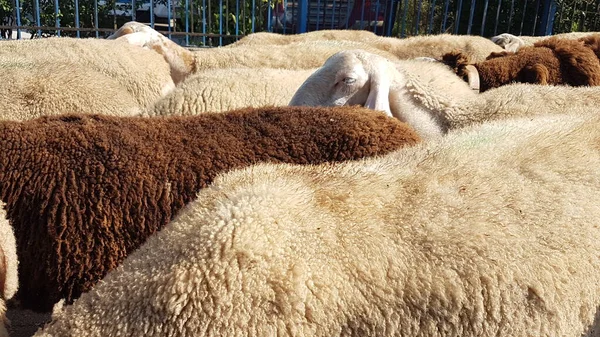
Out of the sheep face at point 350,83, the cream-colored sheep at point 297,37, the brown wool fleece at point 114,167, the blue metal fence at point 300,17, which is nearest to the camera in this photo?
the brown wool fleece at point 114,167

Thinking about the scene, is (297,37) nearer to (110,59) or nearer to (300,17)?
(300,17)

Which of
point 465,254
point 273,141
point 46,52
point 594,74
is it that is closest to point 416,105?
point 273,141

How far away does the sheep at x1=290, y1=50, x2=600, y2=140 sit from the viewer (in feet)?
12.6

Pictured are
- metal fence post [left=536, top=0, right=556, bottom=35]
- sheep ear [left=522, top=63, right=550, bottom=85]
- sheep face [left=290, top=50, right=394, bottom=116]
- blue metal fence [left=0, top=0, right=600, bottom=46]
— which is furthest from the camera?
metal fence post [left=536, top=0, right=556, bottom=35]

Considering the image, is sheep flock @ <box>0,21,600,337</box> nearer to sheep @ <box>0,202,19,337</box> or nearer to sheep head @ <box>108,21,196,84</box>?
sheep @ <box>0,202,19,337</box>

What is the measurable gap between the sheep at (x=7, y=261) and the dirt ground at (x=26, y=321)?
0.50ft

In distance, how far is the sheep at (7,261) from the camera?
7.43 feet

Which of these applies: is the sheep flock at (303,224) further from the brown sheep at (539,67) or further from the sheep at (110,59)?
the sheep at (110,59)

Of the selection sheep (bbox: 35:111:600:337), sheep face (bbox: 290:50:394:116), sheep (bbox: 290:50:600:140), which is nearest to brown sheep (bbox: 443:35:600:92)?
sheep (bbox: 290:50:600:140)

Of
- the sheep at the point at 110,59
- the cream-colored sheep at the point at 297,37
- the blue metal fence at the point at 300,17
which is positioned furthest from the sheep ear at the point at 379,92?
the blue metal fence at the point at 300,17

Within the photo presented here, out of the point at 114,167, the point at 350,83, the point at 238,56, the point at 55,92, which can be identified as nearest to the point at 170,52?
the point at 238,56

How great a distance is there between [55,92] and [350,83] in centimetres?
218

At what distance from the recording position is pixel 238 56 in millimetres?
6688

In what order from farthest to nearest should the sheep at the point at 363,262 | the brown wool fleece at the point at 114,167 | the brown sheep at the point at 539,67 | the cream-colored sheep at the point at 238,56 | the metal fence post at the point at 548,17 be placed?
the metal fence post at the point at 548,17, the cream-colored sheep at the point at 238,56, the brown sheep at the point at 539,67, the brown wool fleece at the point at 114,167, the sheep at the point at 363,262
